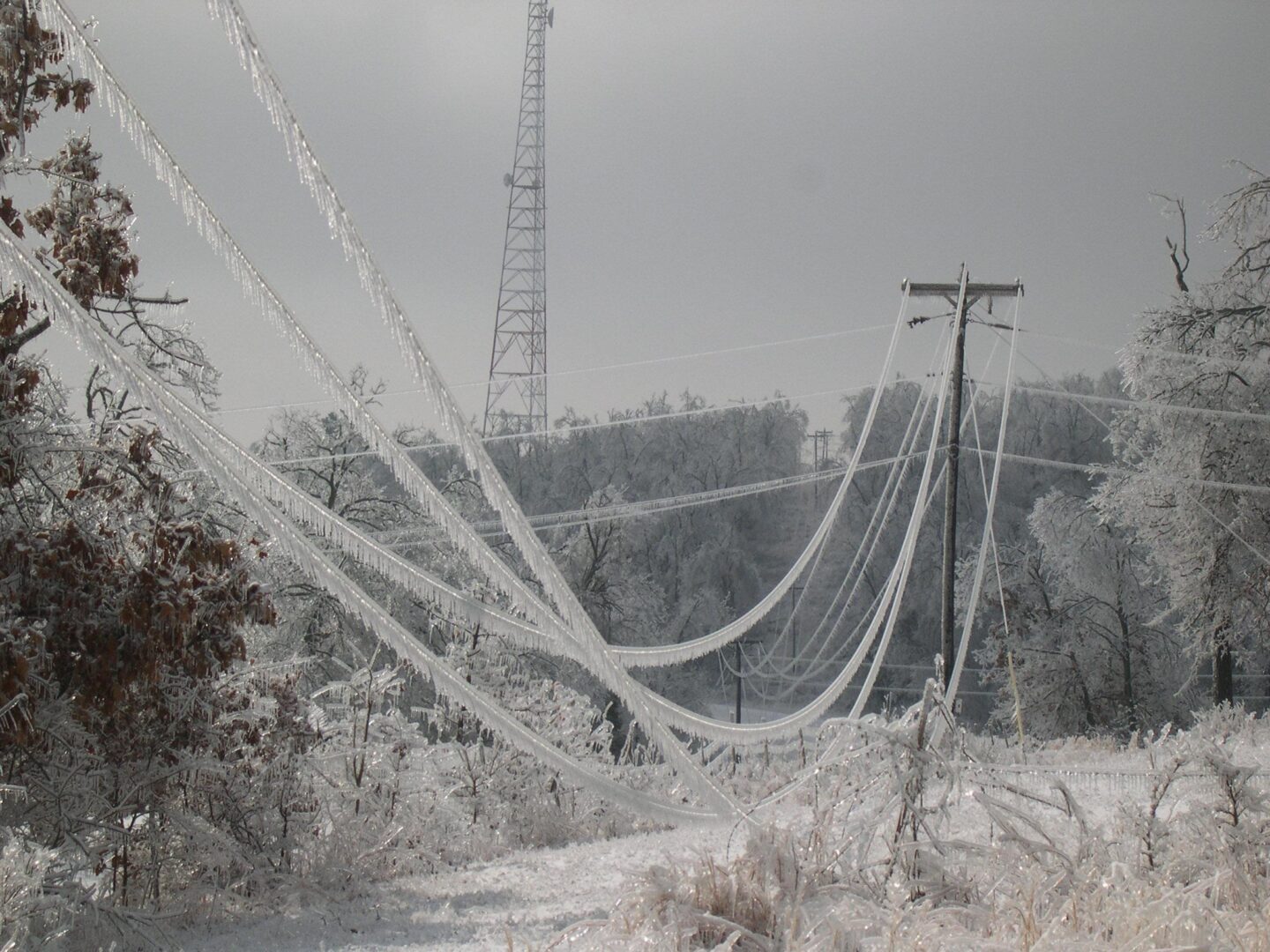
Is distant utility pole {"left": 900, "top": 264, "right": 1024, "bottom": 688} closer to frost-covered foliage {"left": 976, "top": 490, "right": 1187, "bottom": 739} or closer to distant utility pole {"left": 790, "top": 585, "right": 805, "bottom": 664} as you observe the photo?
frost-covered foliage {"left": 976, "top": 490, "right": 1187, "bottom": 739}

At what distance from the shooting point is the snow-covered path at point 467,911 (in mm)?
4852

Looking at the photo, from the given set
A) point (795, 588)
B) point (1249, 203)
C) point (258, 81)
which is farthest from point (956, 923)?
point (795, 588)

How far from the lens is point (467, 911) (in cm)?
552

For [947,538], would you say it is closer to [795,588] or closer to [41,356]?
[41,356]

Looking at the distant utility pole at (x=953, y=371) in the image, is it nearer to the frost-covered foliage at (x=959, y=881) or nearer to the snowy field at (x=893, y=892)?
the snowy field at (x=893, y=892)

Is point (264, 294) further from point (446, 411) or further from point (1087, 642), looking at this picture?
point (1087, 642)

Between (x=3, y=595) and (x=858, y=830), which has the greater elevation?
(x=3, y=595)

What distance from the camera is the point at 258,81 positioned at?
3242mm

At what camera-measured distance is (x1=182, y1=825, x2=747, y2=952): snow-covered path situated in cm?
485

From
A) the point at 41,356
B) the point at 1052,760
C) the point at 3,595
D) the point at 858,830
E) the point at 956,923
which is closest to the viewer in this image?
the point at 956,923

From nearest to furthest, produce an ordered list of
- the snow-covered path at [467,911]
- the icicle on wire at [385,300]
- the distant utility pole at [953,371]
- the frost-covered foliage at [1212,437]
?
the icicle on wire at [385,300], the snow-covered path at [467,911], the distant utility pole at [953,371], the frost-covered foliage at [1212,437]

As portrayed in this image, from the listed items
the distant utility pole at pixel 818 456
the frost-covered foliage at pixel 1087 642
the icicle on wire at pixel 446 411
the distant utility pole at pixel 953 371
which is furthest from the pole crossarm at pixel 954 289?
the distant utility pole at pixel 818 456

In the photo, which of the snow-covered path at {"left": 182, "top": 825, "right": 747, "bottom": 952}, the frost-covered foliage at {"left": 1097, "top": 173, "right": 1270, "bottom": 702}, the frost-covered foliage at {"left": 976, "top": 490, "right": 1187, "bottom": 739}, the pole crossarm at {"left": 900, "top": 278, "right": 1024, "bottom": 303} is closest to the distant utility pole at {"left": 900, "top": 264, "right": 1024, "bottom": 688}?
the pole crossarm at {"left": 900, "top": 278, "right": 1024, "bottom": 303}

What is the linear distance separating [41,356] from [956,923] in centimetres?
689
